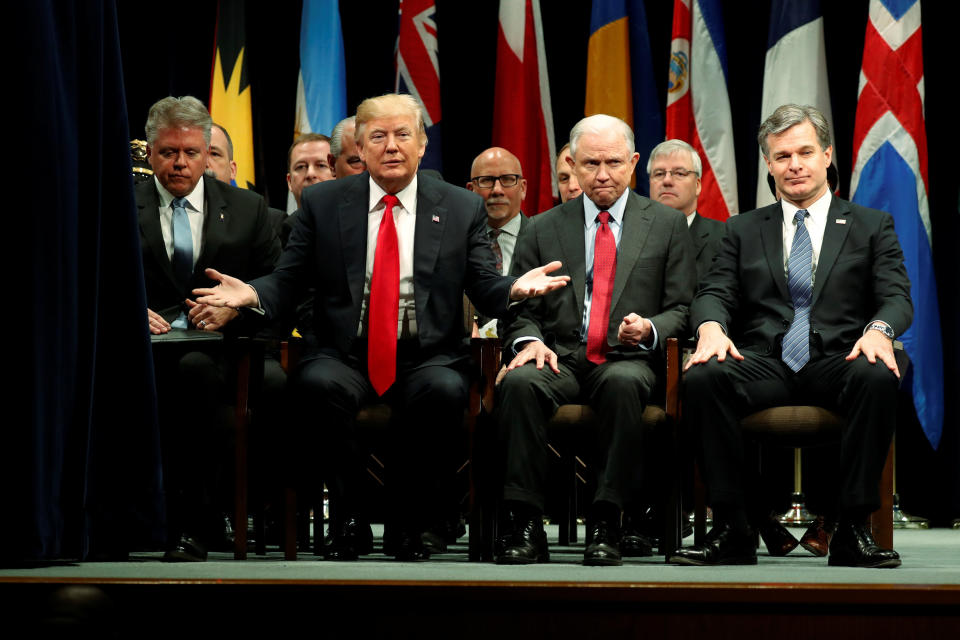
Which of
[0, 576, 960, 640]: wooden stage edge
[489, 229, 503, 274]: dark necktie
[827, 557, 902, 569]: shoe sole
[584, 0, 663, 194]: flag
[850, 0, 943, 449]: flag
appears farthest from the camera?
[584, 0, 663, 194]: flag

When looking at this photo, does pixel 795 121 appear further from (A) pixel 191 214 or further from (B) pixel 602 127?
(A) pixel 191 214

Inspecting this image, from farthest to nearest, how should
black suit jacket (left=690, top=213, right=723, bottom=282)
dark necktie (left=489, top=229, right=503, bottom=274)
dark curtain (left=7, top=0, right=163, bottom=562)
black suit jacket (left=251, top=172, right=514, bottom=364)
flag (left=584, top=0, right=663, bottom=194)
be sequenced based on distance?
flag (left=584, top=0, right=663, bottom=194) → dark necktie (left=489, top=229, right=503, bottom=274) → black suit jacket (left=690, top=213, right=723, bottom=282) → black suit jacket (left=251, top=172, right=514, bottom=364) → dark curtain (left=7, top=0, right=163, bottom=562)

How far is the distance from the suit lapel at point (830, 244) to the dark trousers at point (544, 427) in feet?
1.95

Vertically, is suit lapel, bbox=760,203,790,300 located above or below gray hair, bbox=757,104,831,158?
below

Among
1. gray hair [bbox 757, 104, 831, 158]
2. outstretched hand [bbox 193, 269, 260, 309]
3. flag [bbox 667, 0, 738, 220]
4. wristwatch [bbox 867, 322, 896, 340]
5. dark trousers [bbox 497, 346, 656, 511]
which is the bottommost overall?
dark trousers [bbox 497, 346, 656, 511]

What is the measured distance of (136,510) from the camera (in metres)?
2.26

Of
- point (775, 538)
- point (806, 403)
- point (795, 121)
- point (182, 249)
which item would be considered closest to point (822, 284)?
point (806, 403)

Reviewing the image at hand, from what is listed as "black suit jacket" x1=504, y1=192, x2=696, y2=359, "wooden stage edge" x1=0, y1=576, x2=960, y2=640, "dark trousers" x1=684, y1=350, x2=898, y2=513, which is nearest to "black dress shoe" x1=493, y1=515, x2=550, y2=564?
"dark trousers" x1=684, y1=350, x2=898, y2=513

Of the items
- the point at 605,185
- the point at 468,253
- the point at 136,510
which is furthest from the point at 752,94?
the point at 136,510

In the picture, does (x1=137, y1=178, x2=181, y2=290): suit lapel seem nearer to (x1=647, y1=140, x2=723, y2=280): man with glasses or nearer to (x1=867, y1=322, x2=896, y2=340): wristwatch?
(x1=647, y1=140, x2=723, y2=280): man with glasses

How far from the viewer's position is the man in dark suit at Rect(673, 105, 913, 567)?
3.14 m

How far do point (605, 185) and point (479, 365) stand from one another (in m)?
0.74

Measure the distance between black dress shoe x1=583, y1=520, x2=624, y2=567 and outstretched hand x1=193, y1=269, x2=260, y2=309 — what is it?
1130 millimetres

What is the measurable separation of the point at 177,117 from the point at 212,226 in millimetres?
356
